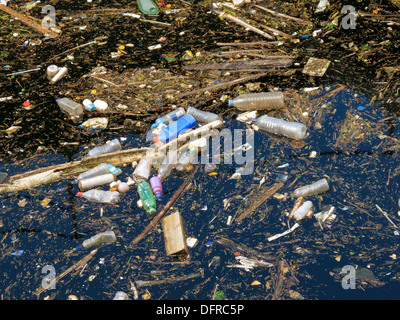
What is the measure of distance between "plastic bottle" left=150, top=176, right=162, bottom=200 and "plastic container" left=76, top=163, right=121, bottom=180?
0.45 m

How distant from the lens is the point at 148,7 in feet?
21.9

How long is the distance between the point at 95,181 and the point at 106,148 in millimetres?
518

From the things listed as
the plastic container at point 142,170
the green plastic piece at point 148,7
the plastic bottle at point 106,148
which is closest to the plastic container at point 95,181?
the plastic container at point 142,170

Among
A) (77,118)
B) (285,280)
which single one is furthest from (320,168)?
(77,118)

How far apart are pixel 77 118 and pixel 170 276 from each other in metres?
2.63

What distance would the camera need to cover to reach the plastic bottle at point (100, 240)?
351 centimetres

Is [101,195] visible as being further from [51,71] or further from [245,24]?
[245,24]

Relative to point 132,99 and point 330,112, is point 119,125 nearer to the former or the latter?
point 132,99

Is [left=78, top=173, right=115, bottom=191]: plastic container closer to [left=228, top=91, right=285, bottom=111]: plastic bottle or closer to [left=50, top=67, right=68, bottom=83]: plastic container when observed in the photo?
[left=228, top=91, right=285, bottom=111]: plastic bottle

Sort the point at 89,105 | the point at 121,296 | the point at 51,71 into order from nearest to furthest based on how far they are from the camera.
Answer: the point at 121,296 < the point at 89,105 < the point at 51,71

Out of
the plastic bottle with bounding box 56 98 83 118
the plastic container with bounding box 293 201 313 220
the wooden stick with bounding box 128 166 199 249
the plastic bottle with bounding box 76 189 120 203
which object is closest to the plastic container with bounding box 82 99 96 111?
the plastic bottle with bounding box 56 98 83 118

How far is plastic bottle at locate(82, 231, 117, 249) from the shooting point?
351 cm

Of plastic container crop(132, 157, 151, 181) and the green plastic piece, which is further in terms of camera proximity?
the green plastic piece

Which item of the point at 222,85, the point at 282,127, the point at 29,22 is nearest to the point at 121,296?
the point at 282,127
